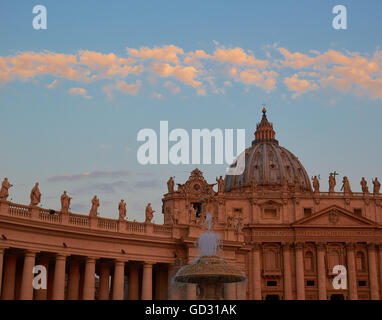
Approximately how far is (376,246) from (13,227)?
69.5 m

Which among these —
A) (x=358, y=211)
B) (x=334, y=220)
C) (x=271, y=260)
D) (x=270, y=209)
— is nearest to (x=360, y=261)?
(x=334, y=220)

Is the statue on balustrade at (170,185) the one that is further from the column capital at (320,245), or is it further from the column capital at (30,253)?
the column capital at (30,253)

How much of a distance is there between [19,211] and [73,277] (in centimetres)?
962

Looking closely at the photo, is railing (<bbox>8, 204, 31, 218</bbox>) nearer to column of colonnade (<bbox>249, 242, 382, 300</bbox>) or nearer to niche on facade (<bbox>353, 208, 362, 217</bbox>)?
column of colonnade (<bbox>249, 242, 382, 300</bbox>)

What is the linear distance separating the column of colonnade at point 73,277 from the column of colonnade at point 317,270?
36879 millimetres

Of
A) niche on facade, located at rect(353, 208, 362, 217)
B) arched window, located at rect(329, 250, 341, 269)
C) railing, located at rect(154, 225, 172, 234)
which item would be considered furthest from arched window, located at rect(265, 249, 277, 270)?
railing, located at rect(154, 225, 172, 234)

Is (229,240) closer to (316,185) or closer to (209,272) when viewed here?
(209,272)

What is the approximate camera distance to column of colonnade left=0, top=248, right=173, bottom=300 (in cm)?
5125

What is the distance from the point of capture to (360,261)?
102250mm

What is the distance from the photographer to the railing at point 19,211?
169 ft

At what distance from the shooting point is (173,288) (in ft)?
204

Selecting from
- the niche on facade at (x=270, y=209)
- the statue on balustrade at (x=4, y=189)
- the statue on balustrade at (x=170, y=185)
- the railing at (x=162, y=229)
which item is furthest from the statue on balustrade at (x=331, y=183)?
the statue on balustrade at (x=4, y=189)
